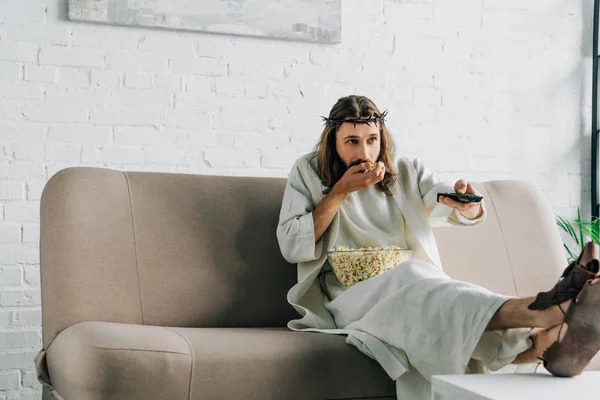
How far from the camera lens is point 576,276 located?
1.56 metres

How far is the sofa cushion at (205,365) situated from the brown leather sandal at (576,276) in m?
0.53

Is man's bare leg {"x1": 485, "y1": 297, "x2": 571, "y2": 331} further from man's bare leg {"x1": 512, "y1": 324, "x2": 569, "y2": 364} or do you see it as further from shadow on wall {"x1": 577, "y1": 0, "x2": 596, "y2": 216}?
shadow on wall {"x1": 577, "y1": 0, "x2": 596, "y2": 216}

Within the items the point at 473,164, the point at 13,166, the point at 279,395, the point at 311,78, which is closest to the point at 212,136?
the point at 311,78

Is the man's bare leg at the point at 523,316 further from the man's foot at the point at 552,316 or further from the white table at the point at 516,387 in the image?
the white table at the point at 516,387

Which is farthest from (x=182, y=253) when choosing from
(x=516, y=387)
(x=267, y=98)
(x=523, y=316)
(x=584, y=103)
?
(x=584, y=103)

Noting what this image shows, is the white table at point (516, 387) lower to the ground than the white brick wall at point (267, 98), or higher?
lower

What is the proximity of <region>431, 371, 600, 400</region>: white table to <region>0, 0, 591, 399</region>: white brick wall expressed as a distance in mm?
1713

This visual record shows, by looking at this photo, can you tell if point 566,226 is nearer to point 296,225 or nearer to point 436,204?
point 436,204

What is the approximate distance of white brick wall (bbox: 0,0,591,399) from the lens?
2795mm

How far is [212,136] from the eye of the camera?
120 inches

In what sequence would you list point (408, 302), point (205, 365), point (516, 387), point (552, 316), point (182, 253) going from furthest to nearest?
point (182, 253) < point (408, 302) < point (205, 365) < point (552, 316) < point (516, 387)

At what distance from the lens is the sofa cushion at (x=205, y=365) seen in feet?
5.50

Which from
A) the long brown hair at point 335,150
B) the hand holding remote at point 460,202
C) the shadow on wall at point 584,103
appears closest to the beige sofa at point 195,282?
the long brown hair at point 335,150

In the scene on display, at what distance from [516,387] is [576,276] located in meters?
0.27
